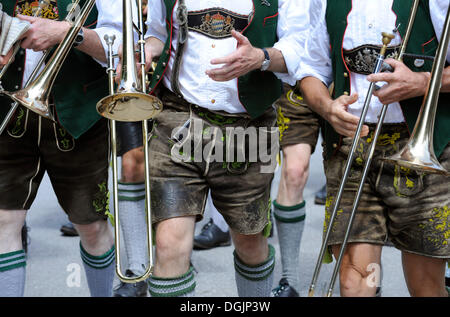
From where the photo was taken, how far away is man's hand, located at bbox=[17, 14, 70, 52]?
2.72 meters

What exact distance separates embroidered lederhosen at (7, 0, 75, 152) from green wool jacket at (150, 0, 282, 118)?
45 cm

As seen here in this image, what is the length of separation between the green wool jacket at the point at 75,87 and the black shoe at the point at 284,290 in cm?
160

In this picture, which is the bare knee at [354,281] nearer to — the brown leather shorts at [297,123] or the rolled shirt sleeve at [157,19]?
the rolled shirt sleeve at [157,19]

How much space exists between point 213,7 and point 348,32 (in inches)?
21.5

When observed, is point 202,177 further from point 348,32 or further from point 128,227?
point 128,227

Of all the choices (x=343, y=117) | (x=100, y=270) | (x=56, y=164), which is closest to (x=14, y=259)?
(x=56, y=164)

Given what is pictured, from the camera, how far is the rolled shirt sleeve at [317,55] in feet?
9.63

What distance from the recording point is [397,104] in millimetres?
2729

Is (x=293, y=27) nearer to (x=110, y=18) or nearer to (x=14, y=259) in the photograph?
(x=110, y=18)

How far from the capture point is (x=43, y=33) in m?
2.74

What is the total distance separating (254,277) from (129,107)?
119cm

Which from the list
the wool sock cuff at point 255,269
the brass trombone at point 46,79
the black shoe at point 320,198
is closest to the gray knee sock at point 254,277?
the wool sock cuff at point 255,269

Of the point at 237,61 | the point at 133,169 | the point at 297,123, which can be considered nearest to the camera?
the point at 237,61

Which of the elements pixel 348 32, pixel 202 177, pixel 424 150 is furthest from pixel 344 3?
pixel 202 177
